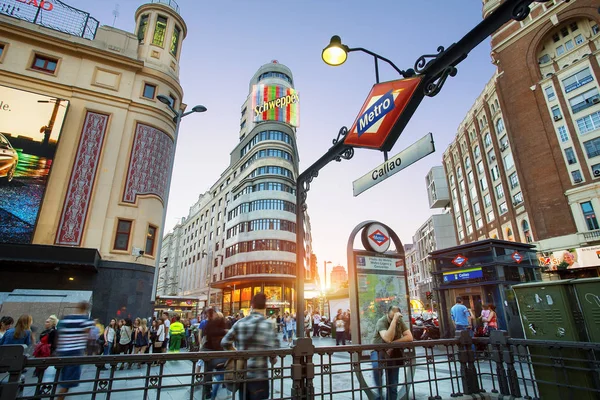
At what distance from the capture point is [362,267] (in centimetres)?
712

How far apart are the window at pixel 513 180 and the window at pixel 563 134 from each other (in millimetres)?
→ 5777

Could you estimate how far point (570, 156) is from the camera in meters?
32.3

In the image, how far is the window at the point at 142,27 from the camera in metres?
25.0

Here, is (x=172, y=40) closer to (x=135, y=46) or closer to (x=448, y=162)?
(x=135, y=46)

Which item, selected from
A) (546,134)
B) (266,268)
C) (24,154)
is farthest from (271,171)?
(546,134)

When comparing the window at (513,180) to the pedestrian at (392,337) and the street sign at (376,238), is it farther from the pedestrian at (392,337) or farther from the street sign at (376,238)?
the pedestrian at (392,337)

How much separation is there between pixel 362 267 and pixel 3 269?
64.5 feet

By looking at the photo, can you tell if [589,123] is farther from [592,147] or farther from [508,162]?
[508,162]

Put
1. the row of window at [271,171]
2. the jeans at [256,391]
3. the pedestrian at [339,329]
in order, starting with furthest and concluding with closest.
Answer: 1. the row of window at [271,171]
2. the pedestrian at [339,329]
3. the jeans at [256,391]

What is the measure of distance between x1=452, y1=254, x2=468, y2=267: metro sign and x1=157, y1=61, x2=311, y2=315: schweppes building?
93.4 feet

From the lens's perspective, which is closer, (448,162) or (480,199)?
(480,199)

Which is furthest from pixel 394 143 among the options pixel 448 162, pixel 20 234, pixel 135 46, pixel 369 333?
pixel 448 162

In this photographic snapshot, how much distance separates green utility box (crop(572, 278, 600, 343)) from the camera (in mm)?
4305

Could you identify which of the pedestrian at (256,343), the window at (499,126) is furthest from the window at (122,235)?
the window at (499,126)
